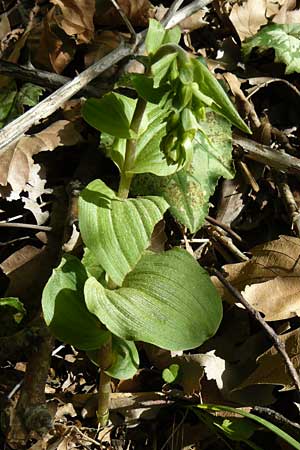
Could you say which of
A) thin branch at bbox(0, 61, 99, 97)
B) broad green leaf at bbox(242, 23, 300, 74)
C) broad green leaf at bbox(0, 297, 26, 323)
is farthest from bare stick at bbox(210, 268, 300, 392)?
broad green leaf at bbox(242, 23, 300, 74)

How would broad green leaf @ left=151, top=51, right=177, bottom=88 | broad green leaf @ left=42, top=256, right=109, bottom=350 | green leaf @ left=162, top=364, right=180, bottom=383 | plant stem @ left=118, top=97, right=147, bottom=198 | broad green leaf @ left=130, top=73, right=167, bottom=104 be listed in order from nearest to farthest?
broad green leaf @ left=151, top=51, right=177, bottom=88 → broad green leaf @ left=130, top=73, right=167, bottom=104 → plant stem @ left=118, top=97, right=147, bottom=198 → broad green leaf @ left=42, top=256, right=109, bottom=350 → green leaf @ left=162, top=364, right=180, bottom=383

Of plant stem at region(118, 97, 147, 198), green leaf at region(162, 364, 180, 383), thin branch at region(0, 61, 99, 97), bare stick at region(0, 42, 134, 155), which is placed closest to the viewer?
plant stem at region(118, 97, 147, 198)

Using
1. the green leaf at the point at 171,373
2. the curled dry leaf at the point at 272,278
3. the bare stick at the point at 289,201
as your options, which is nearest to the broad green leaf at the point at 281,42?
the bare stick at the point at 289,201

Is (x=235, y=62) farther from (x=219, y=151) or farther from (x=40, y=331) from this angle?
(x=40, y=331)

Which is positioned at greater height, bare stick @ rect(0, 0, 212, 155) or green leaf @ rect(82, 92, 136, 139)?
green leaf @ rect(82, 92, 136, 139)

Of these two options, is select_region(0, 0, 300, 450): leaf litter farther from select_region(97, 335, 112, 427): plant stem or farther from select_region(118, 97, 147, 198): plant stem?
select_region(118, 97, 147, 198): plant stem

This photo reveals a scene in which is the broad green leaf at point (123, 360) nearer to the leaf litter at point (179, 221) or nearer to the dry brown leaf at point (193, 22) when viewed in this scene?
the leaf litter at point (179, 221)
